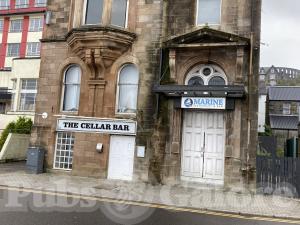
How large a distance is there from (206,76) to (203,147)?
296cm

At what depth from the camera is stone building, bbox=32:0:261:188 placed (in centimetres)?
1382

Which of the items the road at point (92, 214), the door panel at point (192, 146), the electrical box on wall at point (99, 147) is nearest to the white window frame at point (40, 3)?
the electrical box on wall at point (99, 147)

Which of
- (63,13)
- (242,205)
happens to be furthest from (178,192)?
(63,13)

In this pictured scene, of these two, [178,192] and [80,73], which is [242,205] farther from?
[80,73]

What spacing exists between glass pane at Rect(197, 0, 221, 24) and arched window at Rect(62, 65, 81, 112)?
19.7ft

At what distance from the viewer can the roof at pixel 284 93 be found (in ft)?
148

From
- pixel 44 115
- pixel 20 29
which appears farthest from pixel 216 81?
pixel 20 29

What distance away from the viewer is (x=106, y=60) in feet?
50.8

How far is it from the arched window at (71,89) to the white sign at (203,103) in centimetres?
522

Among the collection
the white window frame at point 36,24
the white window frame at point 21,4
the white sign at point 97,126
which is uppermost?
the white window frame at point 21,4

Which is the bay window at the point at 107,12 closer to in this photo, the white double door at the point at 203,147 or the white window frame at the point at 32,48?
the white double door at the point at 203,147

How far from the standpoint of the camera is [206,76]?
48.8 feet

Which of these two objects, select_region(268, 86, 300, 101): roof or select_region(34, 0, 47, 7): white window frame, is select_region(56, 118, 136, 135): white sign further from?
select_region(34, 0, 47, 7): white window frame

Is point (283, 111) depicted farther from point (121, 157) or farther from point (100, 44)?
point (100, 44)
